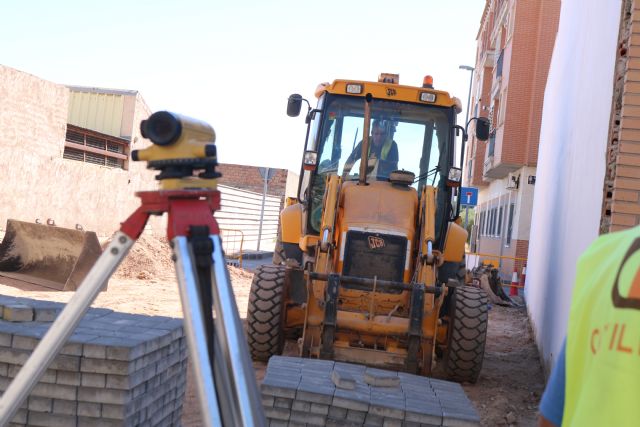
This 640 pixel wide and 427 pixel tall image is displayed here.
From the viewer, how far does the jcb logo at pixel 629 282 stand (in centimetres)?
117

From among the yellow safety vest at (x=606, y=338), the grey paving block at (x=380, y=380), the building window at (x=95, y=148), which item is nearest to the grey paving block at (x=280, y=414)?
the grey paving block at (x=380, y=380)

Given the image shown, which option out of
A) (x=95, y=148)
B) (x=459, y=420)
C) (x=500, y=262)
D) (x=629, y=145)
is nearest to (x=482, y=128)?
(x=629, y=145)

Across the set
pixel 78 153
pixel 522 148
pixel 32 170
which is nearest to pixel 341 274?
pixel 32 170

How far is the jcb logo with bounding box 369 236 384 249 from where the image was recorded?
288 inches

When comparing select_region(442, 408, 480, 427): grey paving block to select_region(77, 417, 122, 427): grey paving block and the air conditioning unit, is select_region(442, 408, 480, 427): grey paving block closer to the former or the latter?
select_region(77, 417, 122, 427): grey paving block

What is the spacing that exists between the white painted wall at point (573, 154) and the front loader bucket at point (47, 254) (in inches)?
250

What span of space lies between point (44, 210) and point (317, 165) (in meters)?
8.13

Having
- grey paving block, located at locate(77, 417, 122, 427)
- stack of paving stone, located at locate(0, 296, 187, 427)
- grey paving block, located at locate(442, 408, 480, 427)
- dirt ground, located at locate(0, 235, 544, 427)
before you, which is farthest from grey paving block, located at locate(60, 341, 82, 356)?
dirt ground, located at locate(0, 235, 544, 427)

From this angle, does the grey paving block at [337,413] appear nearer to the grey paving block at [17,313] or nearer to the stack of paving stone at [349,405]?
the stack of paving stone at [349,405]

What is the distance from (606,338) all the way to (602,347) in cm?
2

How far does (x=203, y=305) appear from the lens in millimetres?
1893

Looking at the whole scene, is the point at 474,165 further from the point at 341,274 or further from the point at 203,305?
the point at 203,305

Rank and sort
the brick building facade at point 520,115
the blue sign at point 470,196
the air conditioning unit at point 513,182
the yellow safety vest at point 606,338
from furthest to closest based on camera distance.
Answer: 1. the air conditioning unit at point 513,182
2. the brick building facade at point 520,115
3. the blue sign at point 470,196
4. the yellow safety vest at point 606,338

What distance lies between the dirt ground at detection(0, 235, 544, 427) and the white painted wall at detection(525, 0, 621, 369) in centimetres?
40
